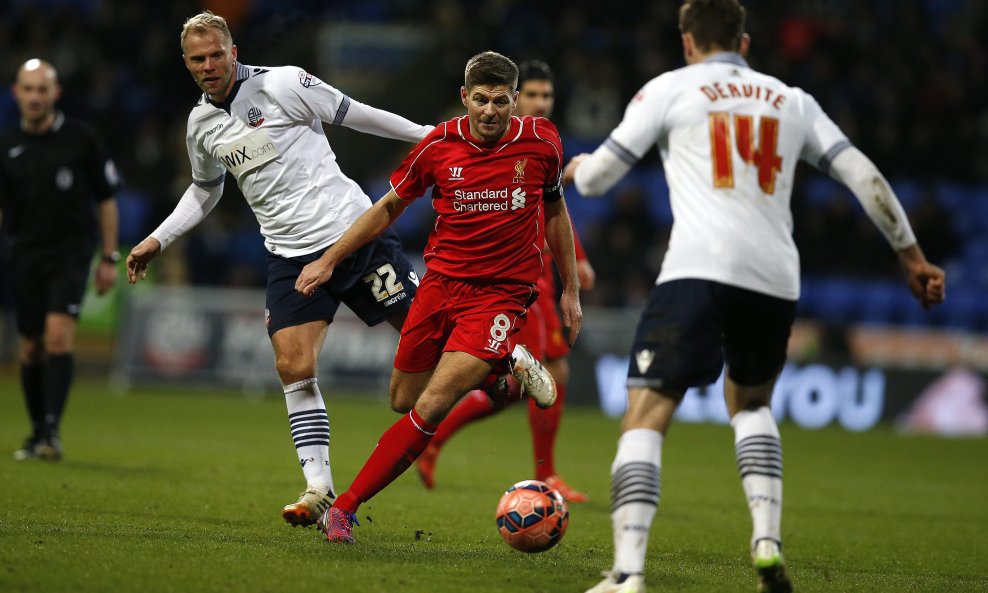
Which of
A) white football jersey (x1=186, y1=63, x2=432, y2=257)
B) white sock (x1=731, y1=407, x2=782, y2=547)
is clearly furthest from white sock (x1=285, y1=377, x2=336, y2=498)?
white sock (x1=731, y1=407, x2=782, y2=547)

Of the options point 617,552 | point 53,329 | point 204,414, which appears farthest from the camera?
point 204,414

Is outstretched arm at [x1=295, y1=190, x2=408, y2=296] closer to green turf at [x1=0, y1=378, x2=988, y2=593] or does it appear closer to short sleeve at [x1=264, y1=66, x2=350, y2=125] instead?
short sleeve at [x1=264, y1=66, x2=350, y2=125]

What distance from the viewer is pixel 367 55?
23422mm

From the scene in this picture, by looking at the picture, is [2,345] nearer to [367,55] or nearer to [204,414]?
[204,414]

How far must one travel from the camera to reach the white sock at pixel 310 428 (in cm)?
642

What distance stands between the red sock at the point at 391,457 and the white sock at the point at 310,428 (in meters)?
0.42

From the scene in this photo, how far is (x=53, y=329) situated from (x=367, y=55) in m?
14.9

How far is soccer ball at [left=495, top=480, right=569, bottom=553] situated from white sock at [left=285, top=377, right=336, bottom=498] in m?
1.04

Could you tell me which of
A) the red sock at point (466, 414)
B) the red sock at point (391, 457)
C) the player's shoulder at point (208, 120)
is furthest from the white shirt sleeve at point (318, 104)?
the red sock at point (466, 414)

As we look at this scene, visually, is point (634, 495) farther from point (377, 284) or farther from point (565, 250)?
point (377, 284)

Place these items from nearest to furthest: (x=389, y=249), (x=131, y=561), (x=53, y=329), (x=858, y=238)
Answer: (x=131, y=561)
(x=389, y=249)
(x=53, y=329)
(x=858, y=238)

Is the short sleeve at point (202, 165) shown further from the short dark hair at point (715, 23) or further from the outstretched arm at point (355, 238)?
the short dark hair at point (715, 23)

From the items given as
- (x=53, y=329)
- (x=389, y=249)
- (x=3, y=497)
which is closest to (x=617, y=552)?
(x=389, y=249)

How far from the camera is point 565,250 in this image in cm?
622
